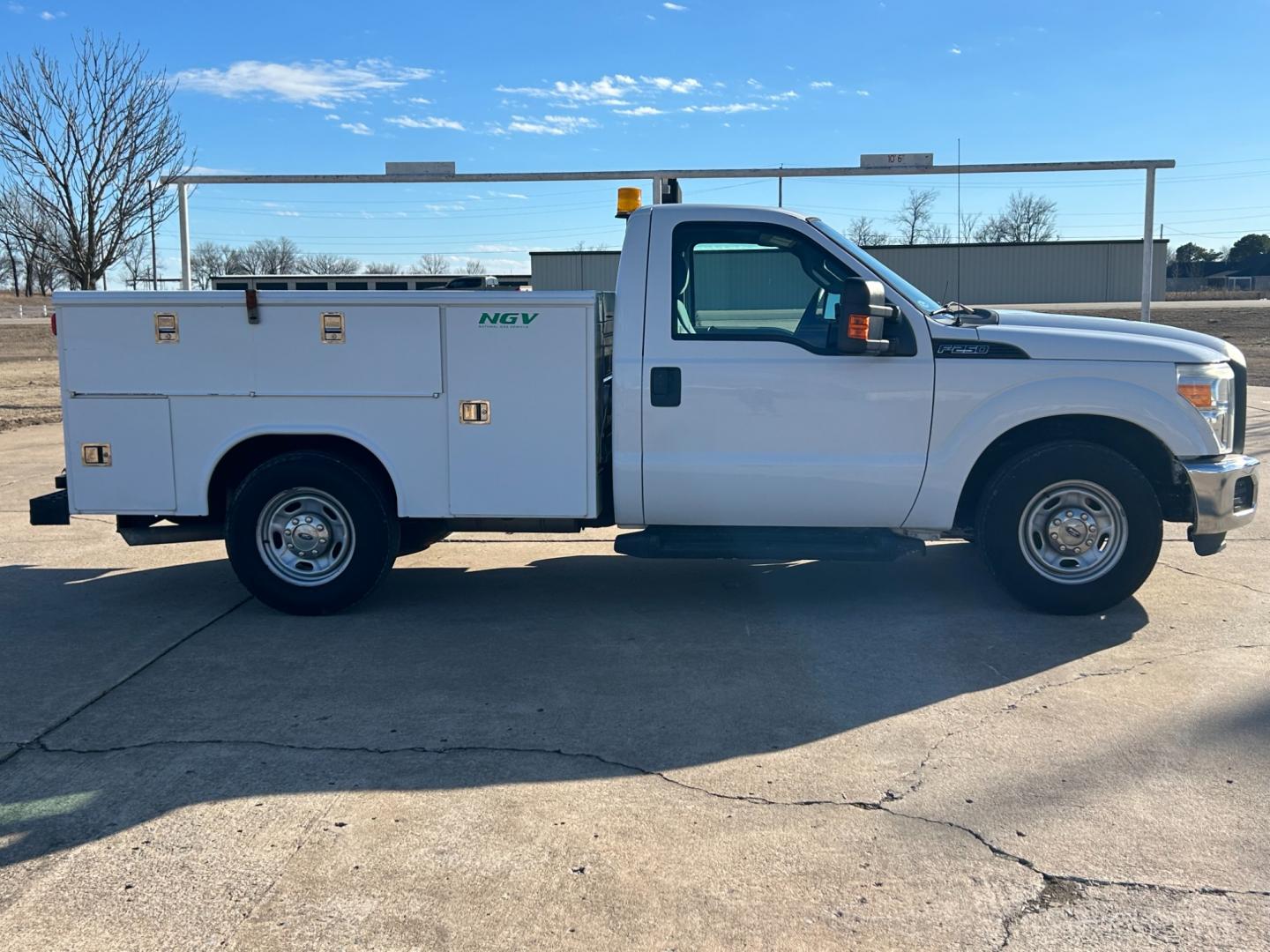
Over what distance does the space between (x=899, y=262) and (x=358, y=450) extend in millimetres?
17673

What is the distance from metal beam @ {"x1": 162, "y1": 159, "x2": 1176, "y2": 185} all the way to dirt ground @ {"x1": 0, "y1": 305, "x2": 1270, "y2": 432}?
6.23 m

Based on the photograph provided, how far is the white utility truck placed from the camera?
5.76m

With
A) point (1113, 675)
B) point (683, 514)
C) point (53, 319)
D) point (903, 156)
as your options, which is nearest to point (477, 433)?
point (683, 514)

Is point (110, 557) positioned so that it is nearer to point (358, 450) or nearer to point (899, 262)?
point (358, 450)

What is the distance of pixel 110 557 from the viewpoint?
26.0 ft

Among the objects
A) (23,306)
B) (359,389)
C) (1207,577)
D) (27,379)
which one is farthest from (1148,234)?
(23,306)

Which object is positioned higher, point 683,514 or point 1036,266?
point 1036,266

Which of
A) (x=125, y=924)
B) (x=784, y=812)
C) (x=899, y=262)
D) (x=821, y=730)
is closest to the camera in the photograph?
(x=125, y=924)

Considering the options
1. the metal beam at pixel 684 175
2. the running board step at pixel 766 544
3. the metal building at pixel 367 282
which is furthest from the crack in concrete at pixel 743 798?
the metal beam at pixel 684 175

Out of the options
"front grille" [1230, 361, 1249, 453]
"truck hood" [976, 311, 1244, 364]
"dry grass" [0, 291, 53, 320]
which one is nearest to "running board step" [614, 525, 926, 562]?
"truck hood" [976, 311, 1244, 364]

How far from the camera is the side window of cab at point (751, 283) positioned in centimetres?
589

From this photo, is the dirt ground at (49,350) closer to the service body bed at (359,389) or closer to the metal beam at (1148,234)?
the metal beam at (1148,234)

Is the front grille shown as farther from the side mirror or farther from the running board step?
the side mirror

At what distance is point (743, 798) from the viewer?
3873 mm
